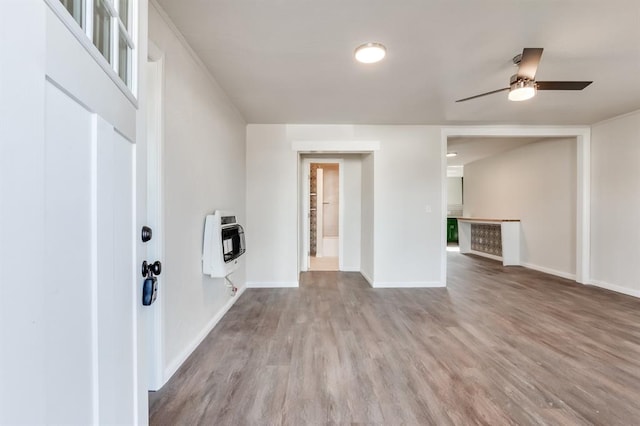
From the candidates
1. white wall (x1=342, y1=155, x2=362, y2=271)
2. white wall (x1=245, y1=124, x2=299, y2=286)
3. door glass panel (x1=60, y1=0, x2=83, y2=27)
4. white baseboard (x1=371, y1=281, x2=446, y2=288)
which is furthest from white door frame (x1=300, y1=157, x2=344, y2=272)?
door glass panel (x1=60, y1=0, x2=83, y2=27)

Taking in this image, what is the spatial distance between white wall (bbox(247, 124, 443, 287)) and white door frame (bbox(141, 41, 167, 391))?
2224 millimetres

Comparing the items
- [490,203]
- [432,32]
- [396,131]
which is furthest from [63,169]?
[490,203]

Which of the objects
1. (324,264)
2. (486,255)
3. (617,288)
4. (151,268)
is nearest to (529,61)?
(151,268)

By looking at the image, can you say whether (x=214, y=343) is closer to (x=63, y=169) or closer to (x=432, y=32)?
(x=63, y=169)

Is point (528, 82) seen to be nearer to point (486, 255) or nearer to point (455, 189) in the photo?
point (486, 255)

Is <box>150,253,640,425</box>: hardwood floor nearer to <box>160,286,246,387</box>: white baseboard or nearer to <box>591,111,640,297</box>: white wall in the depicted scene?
<box>160,286,246,387</box>: white baseboard

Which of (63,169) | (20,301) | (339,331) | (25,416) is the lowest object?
(339,331)

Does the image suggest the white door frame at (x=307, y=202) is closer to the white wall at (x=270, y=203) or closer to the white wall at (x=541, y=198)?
the white wall at (x=270, y=203)

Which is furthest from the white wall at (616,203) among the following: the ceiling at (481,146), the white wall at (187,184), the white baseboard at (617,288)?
the white wall at (187,184)

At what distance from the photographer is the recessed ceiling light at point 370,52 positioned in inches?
79.3

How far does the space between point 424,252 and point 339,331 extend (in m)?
2.09

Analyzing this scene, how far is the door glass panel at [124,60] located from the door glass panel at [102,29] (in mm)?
55

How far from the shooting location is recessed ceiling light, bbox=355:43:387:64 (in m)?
2.01

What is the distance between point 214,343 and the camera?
88.5 inches
